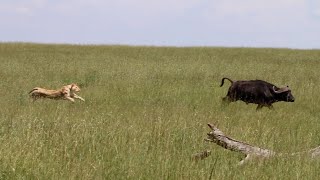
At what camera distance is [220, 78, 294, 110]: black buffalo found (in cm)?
1287

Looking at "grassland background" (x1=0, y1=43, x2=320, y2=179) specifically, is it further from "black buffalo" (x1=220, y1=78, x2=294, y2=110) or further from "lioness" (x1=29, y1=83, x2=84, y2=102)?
"lioness" (x1=29, y1=83, x2=84, y2=102)

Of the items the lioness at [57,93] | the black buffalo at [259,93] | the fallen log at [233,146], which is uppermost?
the fallen log at [233,146]

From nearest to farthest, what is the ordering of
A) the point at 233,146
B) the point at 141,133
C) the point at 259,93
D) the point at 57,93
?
the point at 233,146, the point at 141,133, the point at 57,93, the point at 259,93

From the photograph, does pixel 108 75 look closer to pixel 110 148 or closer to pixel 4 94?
pixel 4 94

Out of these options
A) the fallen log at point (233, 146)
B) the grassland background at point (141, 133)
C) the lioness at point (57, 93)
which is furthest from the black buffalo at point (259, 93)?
the fallen log at point (233, 146)

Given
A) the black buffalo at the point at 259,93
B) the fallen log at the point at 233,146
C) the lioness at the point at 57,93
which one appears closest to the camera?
the fallen log at the point at 233,146

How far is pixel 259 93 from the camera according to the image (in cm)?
1314

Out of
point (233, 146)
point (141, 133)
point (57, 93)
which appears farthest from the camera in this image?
point (57, 93)

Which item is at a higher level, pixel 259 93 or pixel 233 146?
pixel 233 146

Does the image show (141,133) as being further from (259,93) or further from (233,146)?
(259,93)

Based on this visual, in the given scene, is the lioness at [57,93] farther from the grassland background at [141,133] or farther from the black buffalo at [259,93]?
the black buffalo at [259,93]

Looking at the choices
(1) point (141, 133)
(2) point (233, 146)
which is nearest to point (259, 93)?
(1) point (141, 133)

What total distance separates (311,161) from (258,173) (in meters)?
0.90

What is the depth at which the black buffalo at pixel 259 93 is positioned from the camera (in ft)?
42.2
